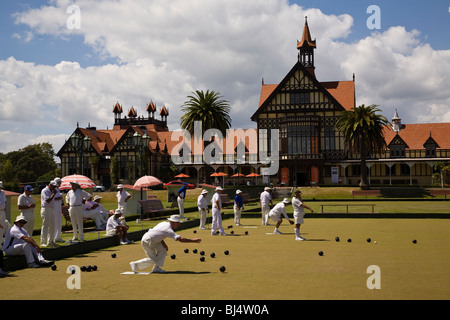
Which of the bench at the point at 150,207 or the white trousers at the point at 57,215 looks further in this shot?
the bench at the point at 150,207

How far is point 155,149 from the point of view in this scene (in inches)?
2906

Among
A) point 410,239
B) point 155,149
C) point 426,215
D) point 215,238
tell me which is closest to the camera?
point 410,239

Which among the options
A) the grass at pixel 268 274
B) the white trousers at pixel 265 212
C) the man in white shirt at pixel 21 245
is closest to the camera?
the grass at pixel 268 274

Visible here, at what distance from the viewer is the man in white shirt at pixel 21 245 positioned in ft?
38.1

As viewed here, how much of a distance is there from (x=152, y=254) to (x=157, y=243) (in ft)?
0.94

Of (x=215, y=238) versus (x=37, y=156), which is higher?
(x=37, y=156)

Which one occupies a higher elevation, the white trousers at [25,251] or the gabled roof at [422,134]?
the gabled roof at [422,134]

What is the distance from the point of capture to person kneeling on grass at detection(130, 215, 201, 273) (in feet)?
35.5

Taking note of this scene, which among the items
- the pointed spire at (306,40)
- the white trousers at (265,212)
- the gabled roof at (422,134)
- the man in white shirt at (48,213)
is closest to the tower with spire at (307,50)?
the pointed spire at (306,40)

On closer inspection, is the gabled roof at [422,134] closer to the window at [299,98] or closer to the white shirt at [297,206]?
the window at [299,98]

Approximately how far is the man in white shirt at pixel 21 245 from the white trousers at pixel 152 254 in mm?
2656
